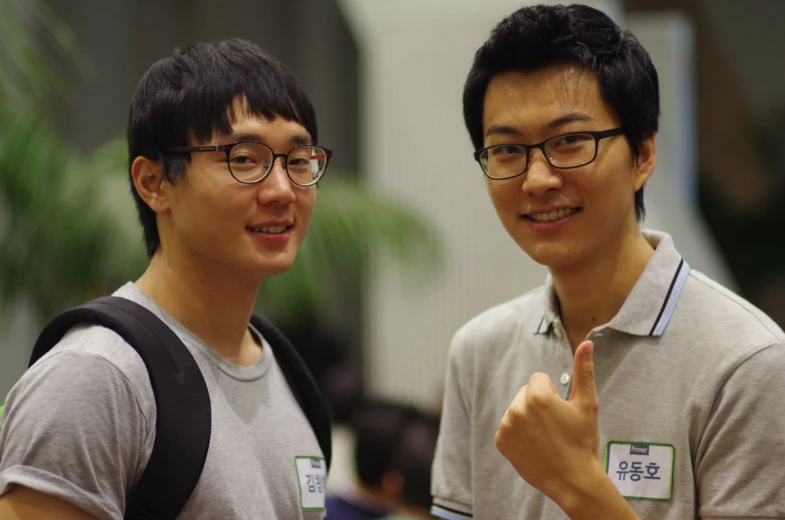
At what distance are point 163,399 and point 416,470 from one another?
156cm

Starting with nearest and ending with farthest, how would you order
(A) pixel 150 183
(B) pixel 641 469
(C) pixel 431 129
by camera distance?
(B) pixel 641 469
(A) pixel 150 183
(C) pixel 431 129

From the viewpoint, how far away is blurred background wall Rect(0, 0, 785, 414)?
219 inches

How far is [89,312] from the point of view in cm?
165

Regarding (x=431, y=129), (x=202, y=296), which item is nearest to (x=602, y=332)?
(x=202, y=296)

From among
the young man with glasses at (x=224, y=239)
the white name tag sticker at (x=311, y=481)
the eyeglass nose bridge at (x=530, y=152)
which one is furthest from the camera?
the white name tag sticker at (x=311, y=481)

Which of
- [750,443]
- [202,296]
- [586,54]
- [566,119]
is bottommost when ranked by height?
[750,443]

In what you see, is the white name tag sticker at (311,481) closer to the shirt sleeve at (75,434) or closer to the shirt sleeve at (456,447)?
the shirt sleeve at (456,447)

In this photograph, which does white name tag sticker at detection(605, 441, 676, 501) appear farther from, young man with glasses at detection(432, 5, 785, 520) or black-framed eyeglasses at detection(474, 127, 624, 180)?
black-framed eyeglasses at detection(474, 127, 624, 180)

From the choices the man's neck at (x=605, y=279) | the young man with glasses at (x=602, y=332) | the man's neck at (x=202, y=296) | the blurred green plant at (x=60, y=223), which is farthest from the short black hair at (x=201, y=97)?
the blurred green plant at (x=60, y=223)

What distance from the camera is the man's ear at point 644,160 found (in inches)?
74.0

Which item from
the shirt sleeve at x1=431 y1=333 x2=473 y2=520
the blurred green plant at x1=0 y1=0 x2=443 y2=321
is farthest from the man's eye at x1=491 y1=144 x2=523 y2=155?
the blurred green plant at x1=0 y1=0 x2=443 y2=321

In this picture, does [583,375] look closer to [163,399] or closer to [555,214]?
[555,214]

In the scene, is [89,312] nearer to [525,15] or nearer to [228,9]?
[525,15]

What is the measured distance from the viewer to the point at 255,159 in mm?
1814
